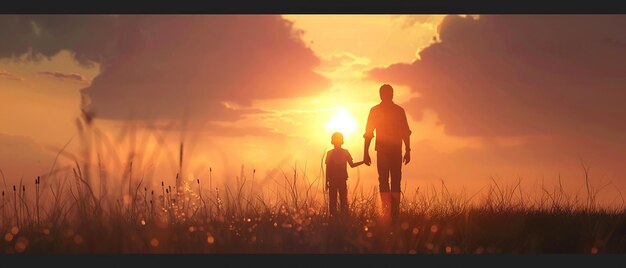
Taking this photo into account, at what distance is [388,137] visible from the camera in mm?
10773

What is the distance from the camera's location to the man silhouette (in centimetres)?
1066

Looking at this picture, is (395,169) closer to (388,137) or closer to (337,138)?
(388,137)

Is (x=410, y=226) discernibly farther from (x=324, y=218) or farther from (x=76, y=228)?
(x=76, y=228)

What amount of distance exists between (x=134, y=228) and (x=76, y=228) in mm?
741

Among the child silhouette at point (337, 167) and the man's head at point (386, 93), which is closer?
the man's head at point (386, 93)

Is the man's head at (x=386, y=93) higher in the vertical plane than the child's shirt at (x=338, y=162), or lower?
higher

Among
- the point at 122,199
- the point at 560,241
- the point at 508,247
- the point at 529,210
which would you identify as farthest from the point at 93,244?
the point at 529,210

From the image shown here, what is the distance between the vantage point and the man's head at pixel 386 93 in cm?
1071

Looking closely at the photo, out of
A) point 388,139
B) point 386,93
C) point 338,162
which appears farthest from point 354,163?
point 386,93

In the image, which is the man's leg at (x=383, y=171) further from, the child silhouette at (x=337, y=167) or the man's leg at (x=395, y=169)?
the child silhouette at (x=337, y=167)

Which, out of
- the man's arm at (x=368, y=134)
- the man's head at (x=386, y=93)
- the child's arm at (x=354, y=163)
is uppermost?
the man's head at (x=386, y=93)

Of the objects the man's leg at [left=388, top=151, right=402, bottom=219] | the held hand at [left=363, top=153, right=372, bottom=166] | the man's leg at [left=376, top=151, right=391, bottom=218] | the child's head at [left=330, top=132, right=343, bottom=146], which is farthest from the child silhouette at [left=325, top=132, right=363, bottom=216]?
the man's leg at [left=388, top=151, right=402, bottom=219]

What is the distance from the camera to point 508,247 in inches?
321

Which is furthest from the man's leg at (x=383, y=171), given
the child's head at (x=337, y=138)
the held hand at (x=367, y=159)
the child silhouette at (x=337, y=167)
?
the child's head at (x=337, y=138)
